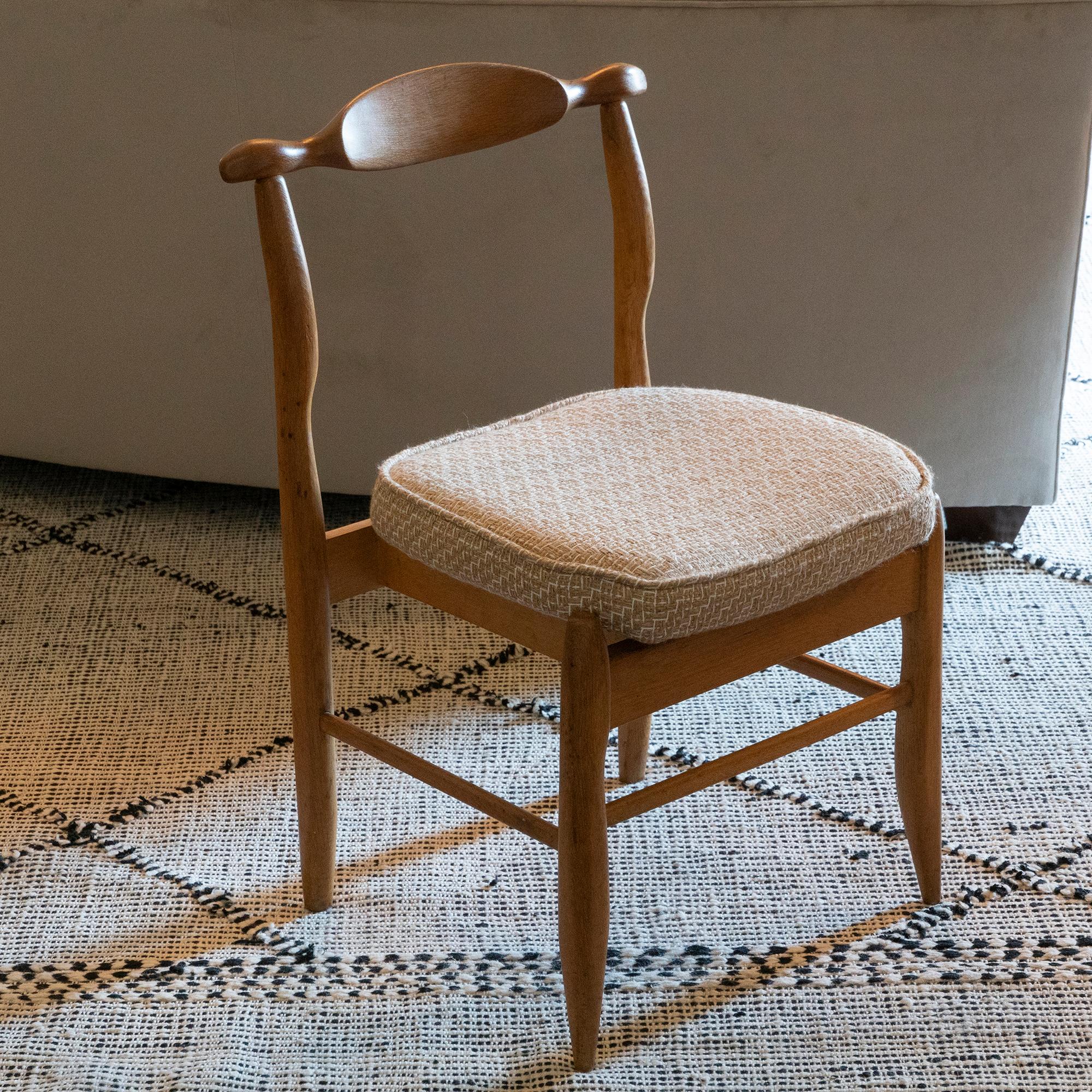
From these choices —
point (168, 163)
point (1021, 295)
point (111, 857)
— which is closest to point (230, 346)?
point (168, 163)

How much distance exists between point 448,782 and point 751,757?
22 cm

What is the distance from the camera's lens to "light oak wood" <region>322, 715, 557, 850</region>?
915 mm

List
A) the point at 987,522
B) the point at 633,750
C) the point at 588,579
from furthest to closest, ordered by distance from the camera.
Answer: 1. the point at 987,522
2. the point at 633,750
3. the point at 588,579

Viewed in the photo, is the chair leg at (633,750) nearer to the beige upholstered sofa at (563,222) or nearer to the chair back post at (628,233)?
the chair back post at (628,233)

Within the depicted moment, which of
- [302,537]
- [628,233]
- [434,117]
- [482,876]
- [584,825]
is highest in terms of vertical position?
[434,117]

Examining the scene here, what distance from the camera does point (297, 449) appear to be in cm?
96

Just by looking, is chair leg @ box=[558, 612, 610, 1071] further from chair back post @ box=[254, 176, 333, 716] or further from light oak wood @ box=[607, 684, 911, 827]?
chair back post @ box=[254, 176, 333, 716]

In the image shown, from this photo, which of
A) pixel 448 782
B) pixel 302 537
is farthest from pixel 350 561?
pixel 448 782

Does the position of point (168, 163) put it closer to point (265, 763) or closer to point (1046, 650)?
point (265, 763)

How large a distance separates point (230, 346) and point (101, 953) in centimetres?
79

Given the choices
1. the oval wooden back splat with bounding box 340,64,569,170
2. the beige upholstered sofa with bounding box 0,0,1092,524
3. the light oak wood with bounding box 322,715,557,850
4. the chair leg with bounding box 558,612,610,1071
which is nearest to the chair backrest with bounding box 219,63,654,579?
the oval wooden back splat with bounding box 340,64,569,170

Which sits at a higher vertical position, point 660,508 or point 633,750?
point 660,508

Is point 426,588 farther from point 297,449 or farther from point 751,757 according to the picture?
point 751,757

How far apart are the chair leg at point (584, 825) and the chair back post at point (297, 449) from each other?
0.24 meters
